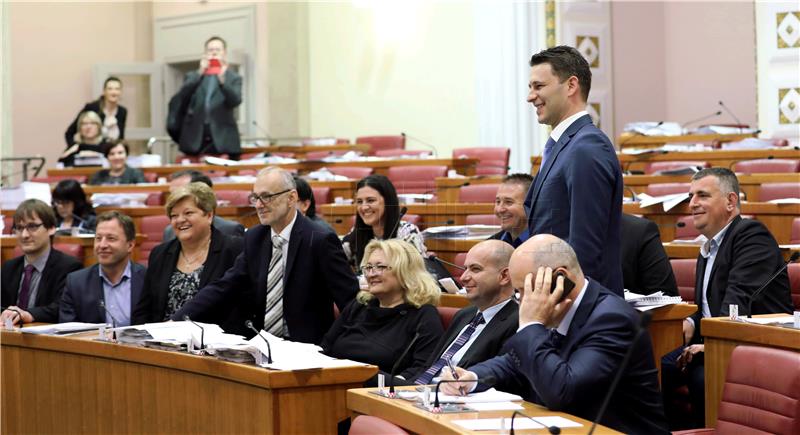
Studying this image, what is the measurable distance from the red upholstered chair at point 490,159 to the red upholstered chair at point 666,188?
2984mm

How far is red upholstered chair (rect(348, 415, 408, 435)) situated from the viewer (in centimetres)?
251

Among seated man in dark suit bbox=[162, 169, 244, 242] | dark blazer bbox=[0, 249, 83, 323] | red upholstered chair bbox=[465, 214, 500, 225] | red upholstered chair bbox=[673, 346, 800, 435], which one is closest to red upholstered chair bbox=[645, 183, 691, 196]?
red upholstered chair bbox=[465, 214, 500, 225]

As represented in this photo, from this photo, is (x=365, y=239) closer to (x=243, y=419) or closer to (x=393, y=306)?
(x=393, y=306)

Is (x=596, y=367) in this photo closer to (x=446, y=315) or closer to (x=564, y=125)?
(x=564, y=125)

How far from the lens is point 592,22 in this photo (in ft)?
38.8

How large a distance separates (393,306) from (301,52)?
32.9 ft

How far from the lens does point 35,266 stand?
542cm

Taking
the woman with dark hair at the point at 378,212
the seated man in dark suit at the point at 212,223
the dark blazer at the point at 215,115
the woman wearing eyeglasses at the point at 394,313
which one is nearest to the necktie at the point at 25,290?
the seated man in dark suit at the point at 212,223

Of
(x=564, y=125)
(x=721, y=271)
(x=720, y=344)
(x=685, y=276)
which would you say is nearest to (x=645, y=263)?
(x=721, y=271)

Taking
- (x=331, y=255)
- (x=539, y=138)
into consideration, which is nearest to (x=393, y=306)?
(x=331, y=255)

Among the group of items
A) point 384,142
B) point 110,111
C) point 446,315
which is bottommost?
point 446,315

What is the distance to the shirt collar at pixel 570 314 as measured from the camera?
2.73 m

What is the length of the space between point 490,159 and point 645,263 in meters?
5.61

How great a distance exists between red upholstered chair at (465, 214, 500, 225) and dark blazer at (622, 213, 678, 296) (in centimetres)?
133
